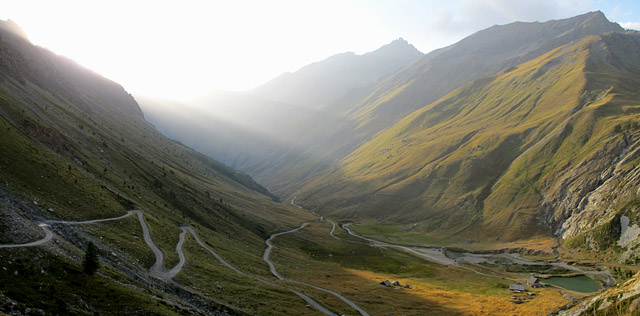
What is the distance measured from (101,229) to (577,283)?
5418 inches

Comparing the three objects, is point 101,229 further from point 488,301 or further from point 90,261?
point 488,301

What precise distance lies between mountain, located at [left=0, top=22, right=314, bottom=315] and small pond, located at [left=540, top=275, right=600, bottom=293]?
94.1 m

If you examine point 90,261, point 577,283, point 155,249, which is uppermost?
point 90,261

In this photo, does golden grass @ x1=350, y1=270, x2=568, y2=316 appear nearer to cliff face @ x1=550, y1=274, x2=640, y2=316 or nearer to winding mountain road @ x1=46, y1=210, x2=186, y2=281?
cliff face @ x1=550, y1=274, x2=640, y2=316

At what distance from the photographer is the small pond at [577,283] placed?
105m

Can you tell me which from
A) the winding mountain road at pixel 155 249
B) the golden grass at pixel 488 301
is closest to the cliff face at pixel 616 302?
the golden grass at pixel 488 301

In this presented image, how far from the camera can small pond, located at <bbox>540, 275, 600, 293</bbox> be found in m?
105

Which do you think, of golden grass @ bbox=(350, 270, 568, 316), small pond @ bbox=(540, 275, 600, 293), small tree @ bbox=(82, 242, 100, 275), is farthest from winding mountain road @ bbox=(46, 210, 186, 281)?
small pond @ bbox=(540, 275, 600, 293)

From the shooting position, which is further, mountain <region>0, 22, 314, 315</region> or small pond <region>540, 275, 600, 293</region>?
small pond <region>540, 275, 600, 293</region>

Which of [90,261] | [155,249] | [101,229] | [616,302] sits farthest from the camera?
[155,249]

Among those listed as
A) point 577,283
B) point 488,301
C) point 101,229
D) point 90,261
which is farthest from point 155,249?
point 577,283

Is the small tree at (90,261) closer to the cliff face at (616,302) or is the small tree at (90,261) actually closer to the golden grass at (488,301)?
the cliff face at (616,302)

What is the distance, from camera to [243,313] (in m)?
52.2

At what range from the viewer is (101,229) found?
62.3 metres
